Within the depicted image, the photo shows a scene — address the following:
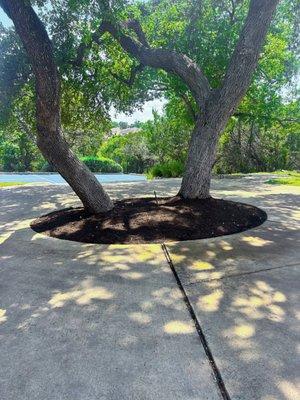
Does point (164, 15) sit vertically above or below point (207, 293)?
above

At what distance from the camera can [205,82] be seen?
6656 mm

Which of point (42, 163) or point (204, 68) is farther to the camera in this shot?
point (42, 163)

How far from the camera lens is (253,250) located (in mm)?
4242

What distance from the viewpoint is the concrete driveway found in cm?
203

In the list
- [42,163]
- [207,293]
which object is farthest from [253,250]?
[42,163]

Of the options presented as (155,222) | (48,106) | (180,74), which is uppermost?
(180,74)

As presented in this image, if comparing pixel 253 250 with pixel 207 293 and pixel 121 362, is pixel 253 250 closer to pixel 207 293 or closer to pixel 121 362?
pixel 207 293

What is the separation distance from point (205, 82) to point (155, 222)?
312cm

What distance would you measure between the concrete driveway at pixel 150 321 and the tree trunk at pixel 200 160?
196 cm

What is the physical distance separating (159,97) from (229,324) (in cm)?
1121

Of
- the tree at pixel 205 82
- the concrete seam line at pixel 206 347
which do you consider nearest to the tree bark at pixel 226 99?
the tree at pixel 205 82

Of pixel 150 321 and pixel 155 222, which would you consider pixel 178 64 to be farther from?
pixel 150 321

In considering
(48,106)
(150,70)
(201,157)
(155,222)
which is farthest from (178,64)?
(150,70)

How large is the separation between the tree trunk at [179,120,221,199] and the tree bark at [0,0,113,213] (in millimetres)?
1592
